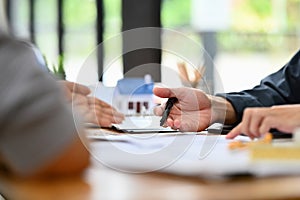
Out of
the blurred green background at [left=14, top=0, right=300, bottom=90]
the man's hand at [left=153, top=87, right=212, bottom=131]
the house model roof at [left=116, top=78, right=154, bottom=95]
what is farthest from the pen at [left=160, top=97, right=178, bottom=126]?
the blurred green background at [left=14, top=0, right=300, bottom=90]

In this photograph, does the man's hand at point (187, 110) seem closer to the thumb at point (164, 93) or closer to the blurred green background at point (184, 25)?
the thumb at point (164, 93)

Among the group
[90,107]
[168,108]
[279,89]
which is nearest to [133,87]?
[279,89]

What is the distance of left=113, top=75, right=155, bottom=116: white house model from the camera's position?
1640mm

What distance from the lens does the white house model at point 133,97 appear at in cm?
164

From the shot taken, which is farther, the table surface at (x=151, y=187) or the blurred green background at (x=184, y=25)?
the blurred green background at (x=184, y=25)

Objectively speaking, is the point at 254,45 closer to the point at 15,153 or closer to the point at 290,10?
the point at 290,10

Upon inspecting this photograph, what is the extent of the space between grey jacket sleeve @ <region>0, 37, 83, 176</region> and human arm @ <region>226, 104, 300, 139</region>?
1.53ft

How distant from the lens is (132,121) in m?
1.43

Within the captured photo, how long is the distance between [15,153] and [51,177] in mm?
59

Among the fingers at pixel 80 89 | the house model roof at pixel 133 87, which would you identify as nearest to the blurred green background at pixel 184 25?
the house model roof at pixel 133 87

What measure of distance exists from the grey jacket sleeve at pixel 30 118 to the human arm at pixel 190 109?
2.11ft

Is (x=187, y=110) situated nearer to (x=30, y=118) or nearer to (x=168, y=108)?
(x=168, y=108)

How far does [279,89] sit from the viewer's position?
5.33ft

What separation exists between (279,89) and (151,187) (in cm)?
106
